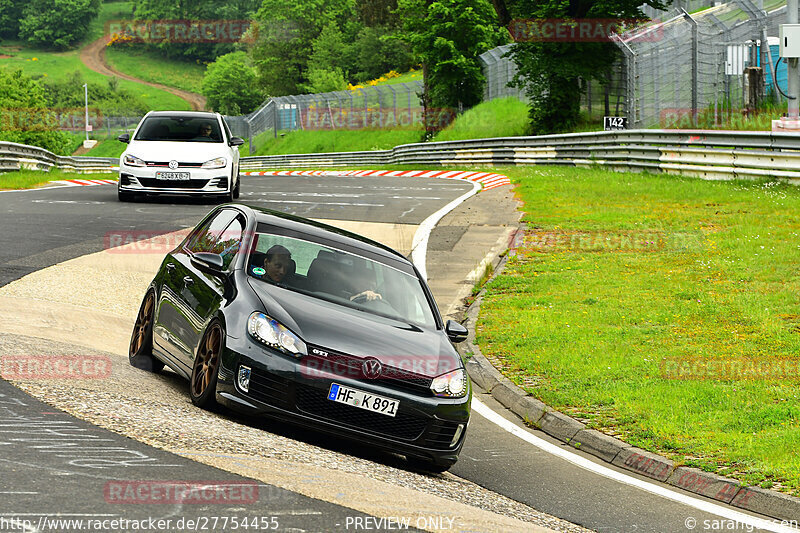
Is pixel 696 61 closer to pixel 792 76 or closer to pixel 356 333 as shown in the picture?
pixel 792 76

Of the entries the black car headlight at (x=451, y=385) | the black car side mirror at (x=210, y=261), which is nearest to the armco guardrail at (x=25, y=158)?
the black car side mirror at (x=210, y=261)

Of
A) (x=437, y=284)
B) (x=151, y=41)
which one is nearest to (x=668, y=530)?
(x=437, y=284)

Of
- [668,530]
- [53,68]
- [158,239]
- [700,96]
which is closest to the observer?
[668,530]

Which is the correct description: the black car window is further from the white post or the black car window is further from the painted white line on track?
the white post

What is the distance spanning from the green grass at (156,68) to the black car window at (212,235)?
540ft

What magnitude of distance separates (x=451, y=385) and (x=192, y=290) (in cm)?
230

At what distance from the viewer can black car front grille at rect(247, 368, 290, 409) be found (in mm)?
6977

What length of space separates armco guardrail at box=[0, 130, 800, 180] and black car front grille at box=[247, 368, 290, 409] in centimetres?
1724

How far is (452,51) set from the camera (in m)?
56.2

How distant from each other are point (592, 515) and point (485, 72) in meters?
48.4

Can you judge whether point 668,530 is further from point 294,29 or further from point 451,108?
point 294,29

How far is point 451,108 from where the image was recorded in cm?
5738

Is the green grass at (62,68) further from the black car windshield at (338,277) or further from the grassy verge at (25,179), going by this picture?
the black car windshield at (338,277)

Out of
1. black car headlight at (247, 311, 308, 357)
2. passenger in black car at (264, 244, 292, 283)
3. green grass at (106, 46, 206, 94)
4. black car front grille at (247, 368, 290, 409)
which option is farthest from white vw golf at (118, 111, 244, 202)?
green grass at (106, 46, 206, 94)
